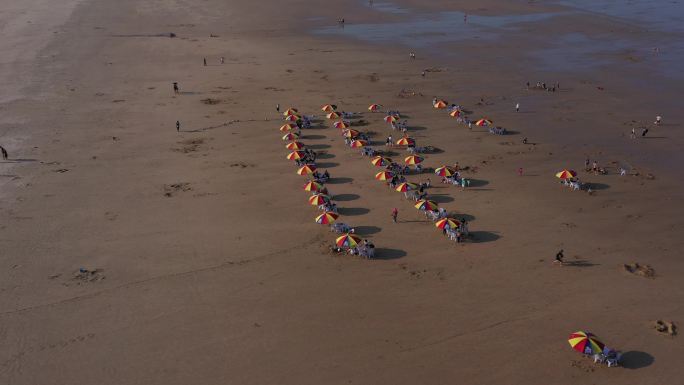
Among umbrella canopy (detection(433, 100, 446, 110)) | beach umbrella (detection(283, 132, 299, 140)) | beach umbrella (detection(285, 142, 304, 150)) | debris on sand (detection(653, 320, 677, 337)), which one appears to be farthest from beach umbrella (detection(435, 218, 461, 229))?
umbrella canopy (detection(433, 100, 446, 110))

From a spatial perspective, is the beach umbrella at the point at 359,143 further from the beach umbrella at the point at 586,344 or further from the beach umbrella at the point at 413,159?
the beach umbrella at the point at 586,344

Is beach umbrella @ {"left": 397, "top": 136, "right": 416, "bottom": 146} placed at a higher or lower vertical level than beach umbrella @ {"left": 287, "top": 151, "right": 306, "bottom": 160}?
higher

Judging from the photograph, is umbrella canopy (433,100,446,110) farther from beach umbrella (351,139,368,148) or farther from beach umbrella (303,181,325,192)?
beach umbrella (303,181,325,192)

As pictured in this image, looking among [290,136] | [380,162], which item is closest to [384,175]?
[380,162]

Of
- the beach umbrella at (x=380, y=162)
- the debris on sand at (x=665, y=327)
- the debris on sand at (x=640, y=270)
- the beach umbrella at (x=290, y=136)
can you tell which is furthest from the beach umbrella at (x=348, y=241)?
the beach umbrella at (x=290, y=136)

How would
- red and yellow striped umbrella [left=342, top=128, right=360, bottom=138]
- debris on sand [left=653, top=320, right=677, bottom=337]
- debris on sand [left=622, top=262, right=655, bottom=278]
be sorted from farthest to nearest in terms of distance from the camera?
red and yellow striped umbrella [left=342, top=128, right=360, bottom=138], debris on sand [left=622, top=262, right=655, bottom=278], debris on sand [left=653, top=320, right=677, bottom=337]

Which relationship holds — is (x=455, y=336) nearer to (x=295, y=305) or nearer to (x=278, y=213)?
→ (x=295, y=305)
